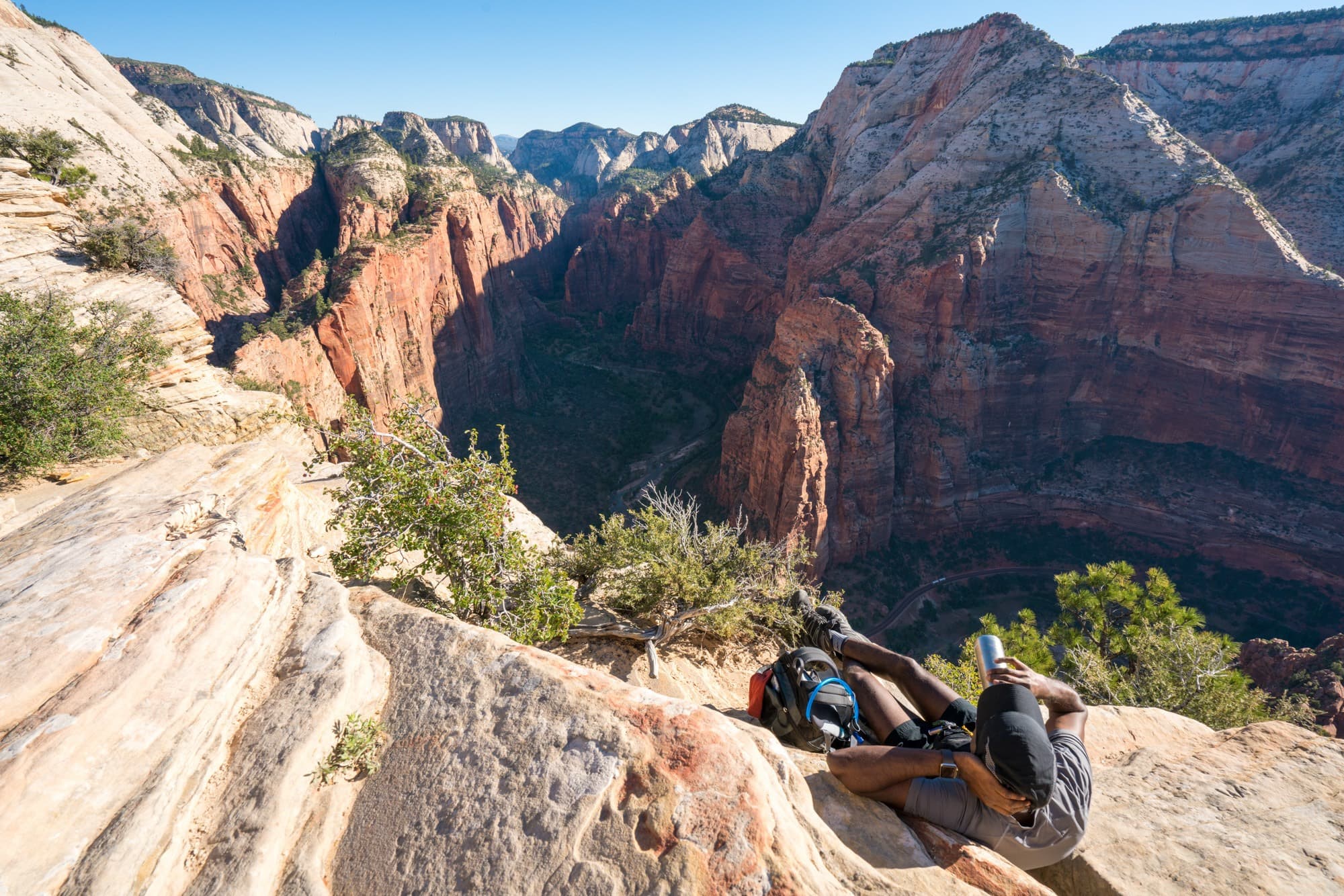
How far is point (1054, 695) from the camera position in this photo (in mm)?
5641

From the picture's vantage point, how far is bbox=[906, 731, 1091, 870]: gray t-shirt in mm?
4781

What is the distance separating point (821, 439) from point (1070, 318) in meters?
21.3

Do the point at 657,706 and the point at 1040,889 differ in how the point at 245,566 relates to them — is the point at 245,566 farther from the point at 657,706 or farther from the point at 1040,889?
the point at 1040,889

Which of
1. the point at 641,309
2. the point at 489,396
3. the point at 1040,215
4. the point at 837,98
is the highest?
the point at 837,98

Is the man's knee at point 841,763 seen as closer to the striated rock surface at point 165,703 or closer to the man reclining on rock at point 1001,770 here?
the man reclining on rock at point 1001,770

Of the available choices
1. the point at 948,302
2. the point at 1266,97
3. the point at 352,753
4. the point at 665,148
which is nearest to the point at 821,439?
the point at 948,302

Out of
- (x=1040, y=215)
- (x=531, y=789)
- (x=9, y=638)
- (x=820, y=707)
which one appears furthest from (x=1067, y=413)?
(x=9, y=638)

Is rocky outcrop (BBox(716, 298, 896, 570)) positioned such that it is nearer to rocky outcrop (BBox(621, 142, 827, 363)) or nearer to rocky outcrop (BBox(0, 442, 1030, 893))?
rocky outcrop (BBox(621, 142, 827, 363))

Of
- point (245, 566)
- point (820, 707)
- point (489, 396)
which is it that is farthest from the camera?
point (489, 396)

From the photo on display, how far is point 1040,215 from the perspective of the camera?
124ft

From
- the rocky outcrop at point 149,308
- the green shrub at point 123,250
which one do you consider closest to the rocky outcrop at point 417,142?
the green shrub at point 123,250

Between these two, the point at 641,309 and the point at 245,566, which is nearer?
the point at 245,566

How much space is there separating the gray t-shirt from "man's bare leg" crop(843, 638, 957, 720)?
3.96 ft

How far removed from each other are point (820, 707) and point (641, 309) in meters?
66.9
